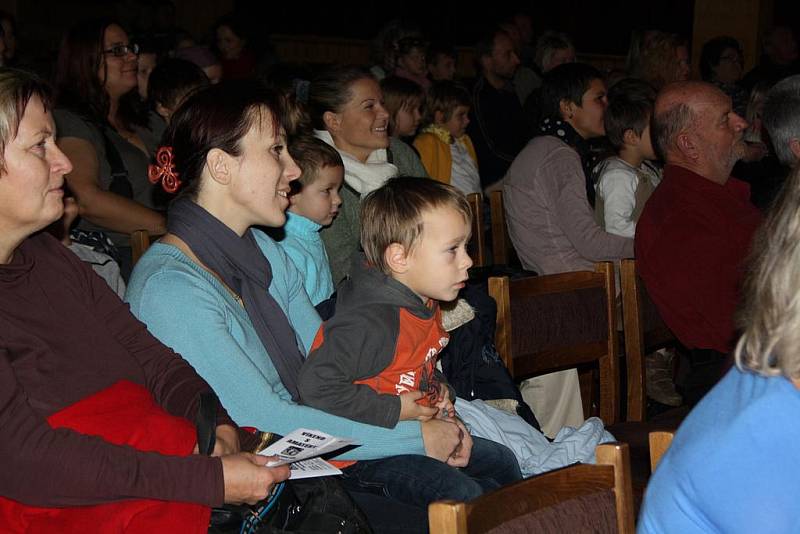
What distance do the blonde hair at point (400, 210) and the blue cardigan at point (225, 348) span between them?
1.25ft

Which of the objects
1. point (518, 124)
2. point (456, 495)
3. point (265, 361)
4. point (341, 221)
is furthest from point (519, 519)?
point (518, 124)

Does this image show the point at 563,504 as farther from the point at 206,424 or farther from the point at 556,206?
the point at 556,206

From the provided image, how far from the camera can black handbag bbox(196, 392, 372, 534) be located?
174 centimetres

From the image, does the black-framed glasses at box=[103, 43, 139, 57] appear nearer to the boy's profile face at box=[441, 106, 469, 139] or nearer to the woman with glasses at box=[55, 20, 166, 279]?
the woman with glasses at box=[55, 20, 166, 279]

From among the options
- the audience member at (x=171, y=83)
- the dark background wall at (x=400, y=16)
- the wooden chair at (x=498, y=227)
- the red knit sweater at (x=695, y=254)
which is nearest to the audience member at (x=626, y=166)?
the wooden chair at (x=498, y=227)

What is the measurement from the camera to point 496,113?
6680mm

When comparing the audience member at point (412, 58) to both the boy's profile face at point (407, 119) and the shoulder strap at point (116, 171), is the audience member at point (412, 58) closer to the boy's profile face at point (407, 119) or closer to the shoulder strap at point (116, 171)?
the boy's profile face at point (407, 119)

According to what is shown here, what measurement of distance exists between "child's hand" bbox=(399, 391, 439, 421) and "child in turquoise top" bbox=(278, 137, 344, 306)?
978mm

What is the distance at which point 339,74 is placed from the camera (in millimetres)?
4297

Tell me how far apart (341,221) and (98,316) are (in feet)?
6.11

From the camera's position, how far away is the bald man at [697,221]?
3.21 metres

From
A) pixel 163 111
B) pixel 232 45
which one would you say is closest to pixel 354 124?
pixel 163 111

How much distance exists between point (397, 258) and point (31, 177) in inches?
34.1

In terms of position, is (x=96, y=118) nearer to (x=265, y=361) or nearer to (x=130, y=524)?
(x=265, y=361)
